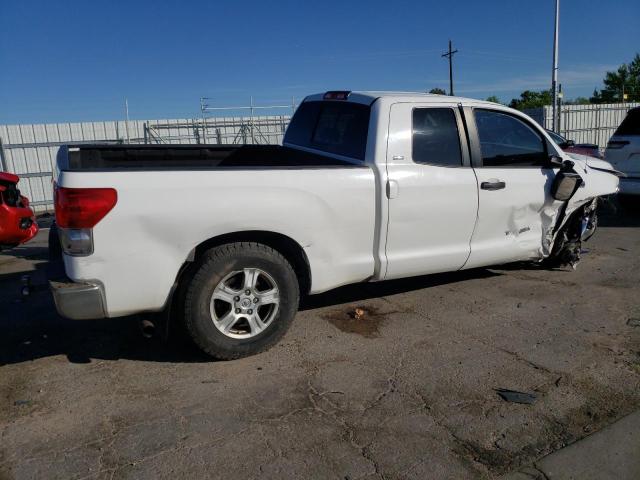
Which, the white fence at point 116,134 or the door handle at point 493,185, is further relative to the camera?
the white fence at point 116,134

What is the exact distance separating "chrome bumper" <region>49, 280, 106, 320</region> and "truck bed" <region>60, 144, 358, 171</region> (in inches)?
A: 70.4

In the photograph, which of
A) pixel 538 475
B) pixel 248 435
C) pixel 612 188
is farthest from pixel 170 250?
pixel 612 188

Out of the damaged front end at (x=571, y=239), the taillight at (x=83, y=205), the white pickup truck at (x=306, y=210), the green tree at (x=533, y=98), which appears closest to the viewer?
the taillight at (x=83, y=205)

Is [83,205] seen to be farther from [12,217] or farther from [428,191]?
[12,217]

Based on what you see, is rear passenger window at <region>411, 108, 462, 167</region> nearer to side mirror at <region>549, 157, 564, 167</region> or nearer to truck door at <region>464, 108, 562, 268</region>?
truck door at <region>464, 108, 562, 268</region>

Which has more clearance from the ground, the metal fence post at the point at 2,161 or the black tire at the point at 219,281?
the metal fence post at the point at 2,161

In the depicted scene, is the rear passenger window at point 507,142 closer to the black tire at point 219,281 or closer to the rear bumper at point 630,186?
the black tire at point 219,281

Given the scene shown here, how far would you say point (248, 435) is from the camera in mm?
2984

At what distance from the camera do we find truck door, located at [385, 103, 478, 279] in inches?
168

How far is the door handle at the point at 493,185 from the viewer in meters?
4.70

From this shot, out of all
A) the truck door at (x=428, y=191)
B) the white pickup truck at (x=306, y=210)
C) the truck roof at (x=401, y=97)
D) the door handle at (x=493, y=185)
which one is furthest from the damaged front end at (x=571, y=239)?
the truck roof at (x=401, y=97)

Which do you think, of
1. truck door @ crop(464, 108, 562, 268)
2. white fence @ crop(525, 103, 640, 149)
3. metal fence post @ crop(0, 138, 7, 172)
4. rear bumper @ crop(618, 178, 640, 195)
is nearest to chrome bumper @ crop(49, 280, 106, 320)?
truck door @ crop(464, 108, 562, 268)

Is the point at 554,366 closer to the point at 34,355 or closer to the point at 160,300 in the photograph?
the point at 160,300

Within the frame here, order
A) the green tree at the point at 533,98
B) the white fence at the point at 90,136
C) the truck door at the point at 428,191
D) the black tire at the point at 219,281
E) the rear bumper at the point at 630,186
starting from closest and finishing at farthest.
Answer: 1. the black tire at the point at 219,281
2. the truck door at the point at 428,191
3. the rear bumper at the point at 630,186
4. the white fence at the point at 90,136
5. the green tree at the point at 533,98
